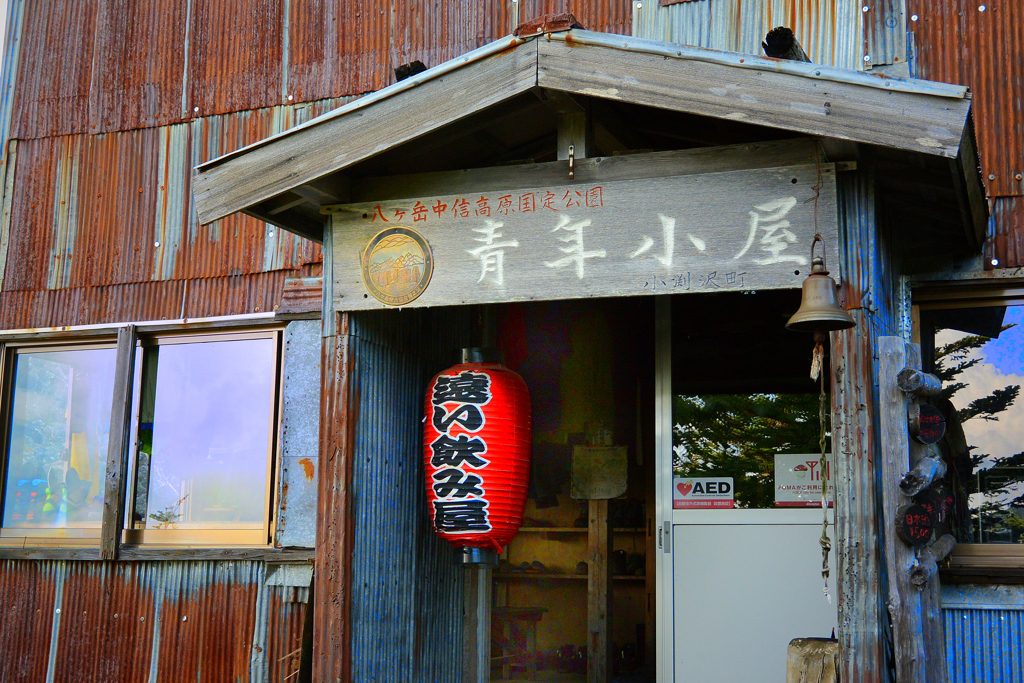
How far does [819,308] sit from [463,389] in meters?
2.42

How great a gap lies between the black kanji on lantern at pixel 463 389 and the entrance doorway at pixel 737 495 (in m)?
1.45

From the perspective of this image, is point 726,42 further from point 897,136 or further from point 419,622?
point 419,622

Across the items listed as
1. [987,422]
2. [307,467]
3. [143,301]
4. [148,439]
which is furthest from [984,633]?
[143,301]

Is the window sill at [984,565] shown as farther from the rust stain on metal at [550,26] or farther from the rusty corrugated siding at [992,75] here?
the rust stain on metal at [550,26]

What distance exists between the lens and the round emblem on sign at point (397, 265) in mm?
5242

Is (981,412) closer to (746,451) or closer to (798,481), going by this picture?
(798,481)

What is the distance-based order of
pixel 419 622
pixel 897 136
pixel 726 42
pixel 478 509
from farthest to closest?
1. pixel 726 42
2. pixel 419 622
3. pixel 478 509
4. pixel 897 136

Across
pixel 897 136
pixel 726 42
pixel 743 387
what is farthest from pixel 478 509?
pixel 726 42

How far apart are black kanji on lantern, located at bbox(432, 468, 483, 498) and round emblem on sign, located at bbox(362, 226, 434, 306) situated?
1.17 m

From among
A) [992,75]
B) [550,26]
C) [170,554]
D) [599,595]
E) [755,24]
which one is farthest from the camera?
[599,595]

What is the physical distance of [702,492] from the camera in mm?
6441

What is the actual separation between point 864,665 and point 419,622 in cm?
302

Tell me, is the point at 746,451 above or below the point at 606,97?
below

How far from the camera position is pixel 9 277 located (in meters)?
8.52
